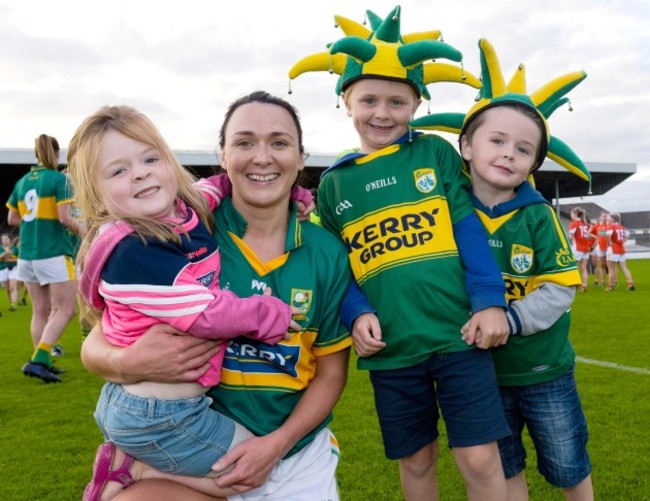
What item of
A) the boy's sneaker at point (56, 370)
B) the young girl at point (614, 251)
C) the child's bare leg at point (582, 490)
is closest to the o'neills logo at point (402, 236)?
the child's bare leg at point (582, 490)

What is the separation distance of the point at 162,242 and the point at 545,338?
4.82 ft

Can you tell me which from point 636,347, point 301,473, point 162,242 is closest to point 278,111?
point 162,242

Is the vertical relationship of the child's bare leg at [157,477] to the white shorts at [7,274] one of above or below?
above

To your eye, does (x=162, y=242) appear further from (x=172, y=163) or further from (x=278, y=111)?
(x=278, y=111)

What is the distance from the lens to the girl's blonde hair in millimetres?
1935

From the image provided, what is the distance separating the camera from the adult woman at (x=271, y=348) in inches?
75.8

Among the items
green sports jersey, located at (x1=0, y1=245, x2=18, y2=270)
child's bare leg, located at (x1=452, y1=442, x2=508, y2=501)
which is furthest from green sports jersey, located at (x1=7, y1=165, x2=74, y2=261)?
green sports jersey, located at (x1=0, y1=245, x2=18, y2=270)

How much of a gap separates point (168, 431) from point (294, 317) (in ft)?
1.75

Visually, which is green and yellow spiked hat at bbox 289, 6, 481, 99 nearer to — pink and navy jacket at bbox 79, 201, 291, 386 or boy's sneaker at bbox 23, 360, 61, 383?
pink and navy jacket at bbox 79, 201, 291, 386

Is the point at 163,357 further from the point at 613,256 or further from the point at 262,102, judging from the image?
the point at 613,256

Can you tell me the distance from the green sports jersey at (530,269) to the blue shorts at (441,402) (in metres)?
0.18

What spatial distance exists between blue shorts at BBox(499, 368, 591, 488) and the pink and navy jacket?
1114mm

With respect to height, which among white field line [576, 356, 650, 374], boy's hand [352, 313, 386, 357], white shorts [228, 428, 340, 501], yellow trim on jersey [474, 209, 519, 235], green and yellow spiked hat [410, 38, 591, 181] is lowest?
white field line [576, 356, 650, 374]

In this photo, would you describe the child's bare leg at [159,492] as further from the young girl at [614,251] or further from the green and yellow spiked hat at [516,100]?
the young girl at [614,251]
